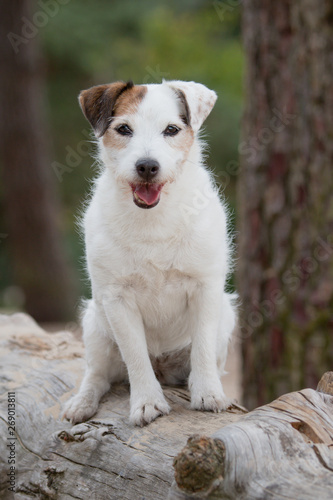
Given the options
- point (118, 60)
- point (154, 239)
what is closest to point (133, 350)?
point (154, 239)

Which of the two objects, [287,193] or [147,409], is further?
[287,193]

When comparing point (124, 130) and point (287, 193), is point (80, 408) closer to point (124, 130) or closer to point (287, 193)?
point (124, 130)

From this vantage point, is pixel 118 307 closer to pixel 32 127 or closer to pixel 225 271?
pixel 225 271

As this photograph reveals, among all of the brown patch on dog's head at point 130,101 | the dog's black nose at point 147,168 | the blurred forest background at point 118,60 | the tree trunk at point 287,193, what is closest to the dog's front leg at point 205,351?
the dog's black nose at point 147,168

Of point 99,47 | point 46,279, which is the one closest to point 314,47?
point 46,279

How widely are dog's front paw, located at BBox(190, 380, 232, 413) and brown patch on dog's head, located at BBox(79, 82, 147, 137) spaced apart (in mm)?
1633

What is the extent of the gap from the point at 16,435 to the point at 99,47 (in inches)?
517

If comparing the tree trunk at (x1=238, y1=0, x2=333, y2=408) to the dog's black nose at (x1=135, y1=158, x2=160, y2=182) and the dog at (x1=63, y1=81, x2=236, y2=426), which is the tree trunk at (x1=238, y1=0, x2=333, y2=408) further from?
the dog's black nose at (x1=135, y1=158, x2=160, y2=182)

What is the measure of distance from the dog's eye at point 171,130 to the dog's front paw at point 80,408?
170 cm

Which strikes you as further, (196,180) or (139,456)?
(196,180)

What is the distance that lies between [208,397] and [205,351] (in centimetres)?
27

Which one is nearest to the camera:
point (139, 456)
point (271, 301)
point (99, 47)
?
point (139, 456)

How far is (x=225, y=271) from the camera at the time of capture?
4.14 meters

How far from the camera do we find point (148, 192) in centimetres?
369
